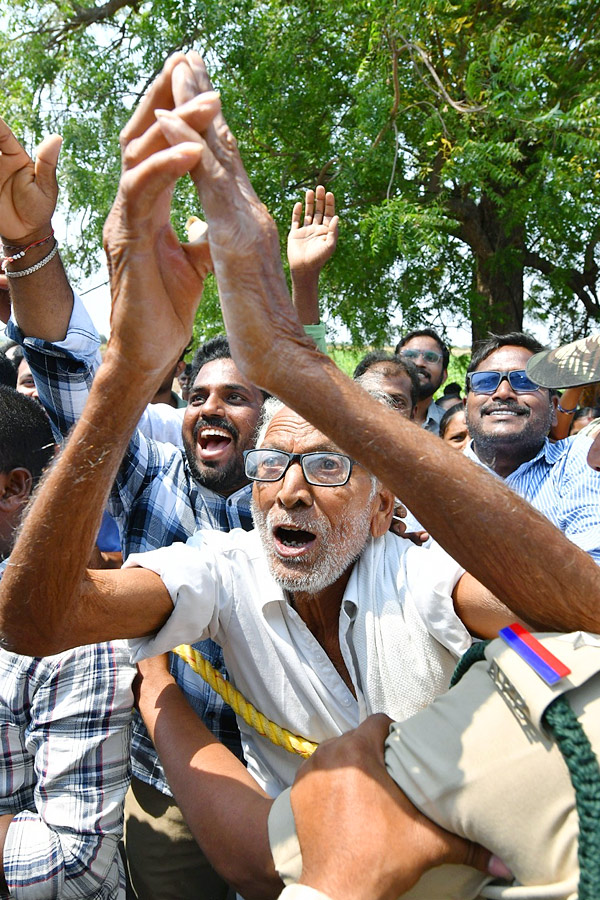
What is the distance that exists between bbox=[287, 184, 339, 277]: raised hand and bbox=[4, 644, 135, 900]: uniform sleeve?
204cm

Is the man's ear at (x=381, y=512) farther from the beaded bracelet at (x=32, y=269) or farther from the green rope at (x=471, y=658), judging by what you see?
the beaded bracelet at (x=32, y=269)

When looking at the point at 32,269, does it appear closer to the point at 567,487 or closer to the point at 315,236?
the point at 315,236

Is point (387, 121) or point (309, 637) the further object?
point (387, 121)

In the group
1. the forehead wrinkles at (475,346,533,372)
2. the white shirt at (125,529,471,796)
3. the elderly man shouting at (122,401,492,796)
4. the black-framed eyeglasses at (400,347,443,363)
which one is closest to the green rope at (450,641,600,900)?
the elderly man shouting at (122,401,492,796)

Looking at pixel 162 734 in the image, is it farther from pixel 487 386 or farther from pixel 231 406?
pixel 487 386

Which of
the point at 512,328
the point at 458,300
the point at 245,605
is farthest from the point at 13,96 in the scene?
the point at 245,605

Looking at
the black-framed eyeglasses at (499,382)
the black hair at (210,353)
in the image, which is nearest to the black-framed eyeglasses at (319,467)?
the black hair at (210,353)

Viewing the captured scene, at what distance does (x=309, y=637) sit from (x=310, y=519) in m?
0.32

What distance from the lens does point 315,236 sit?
3.51 meters

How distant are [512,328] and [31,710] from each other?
31.2ft

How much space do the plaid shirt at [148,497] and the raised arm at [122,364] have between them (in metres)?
0.79

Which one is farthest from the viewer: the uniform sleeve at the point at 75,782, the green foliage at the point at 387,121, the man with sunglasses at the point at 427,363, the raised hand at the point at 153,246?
the green foliage at the point at 387,121

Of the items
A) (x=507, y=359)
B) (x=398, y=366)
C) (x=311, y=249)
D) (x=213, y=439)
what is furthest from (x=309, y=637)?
(x=398, y=366)

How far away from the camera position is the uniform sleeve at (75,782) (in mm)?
1752
